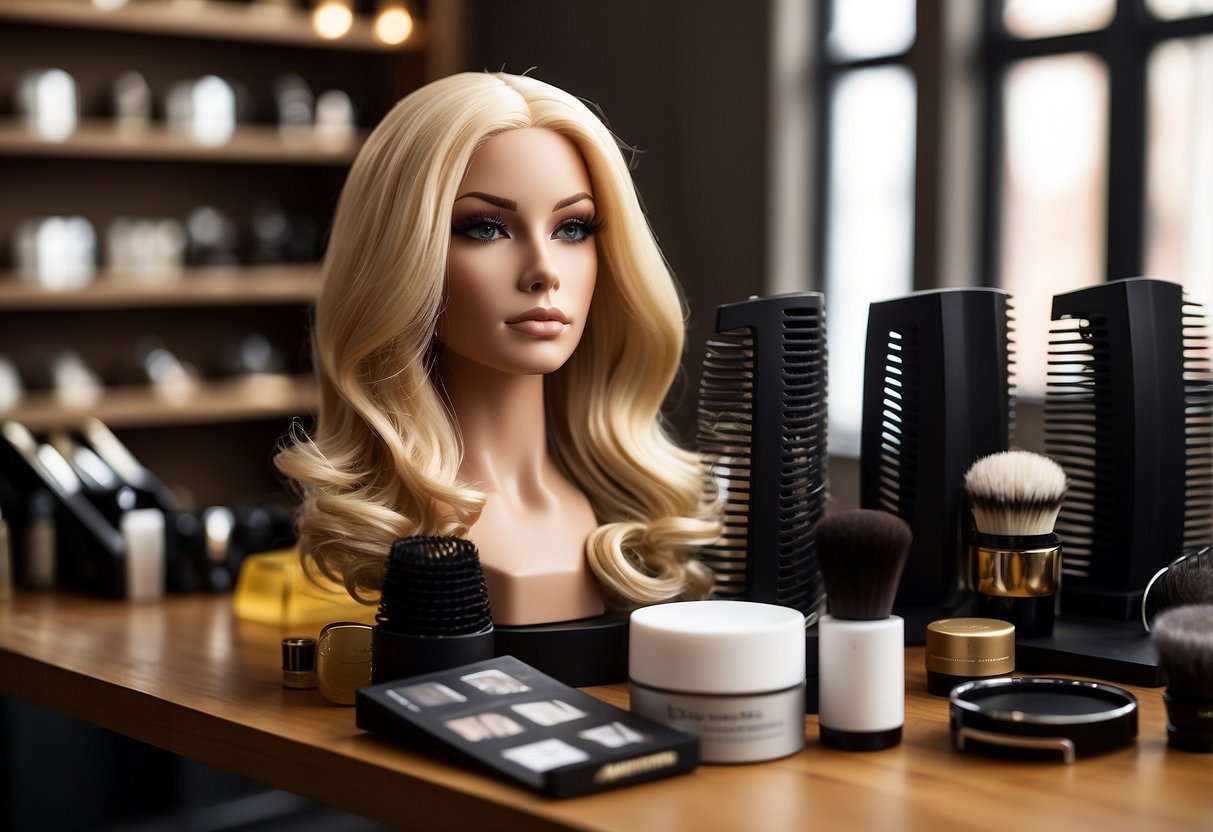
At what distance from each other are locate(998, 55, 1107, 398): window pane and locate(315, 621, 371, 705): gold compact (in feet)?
8.50

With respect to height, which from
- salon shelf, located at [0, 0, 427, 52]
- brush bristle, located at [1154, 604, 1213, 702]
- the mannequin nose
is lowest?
brush bristle, located at [1154, 604, 1213, 702]

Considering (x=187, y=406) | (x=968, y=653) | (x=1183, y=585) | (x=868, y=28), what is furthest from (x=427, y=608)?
(x=868, y=28)

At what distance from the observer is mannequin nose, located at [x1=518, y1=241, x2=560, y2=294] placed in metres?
1.33

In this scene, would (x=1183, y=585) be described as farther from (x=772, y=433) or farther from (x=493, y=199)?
(x=493, y=199)

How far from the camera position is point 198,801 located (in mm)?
2096

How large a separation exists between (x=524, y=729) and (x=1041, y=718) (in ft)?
1.30

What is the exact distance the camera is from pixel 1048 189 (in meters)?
3.57

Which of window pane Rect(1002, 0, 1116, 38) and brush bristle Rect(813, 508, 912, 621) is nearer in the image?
brush bristle Rect(813, 508, 912, 621)

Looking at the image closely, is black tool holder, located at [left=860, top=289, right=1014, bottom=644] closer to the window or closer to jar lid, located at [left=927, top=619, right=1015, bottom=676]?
jar lid, located at [left=927, top=619, right=1015, bottom=676]

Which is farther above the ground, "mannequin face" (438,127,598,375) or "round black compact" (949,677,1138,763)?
"mannequin face" (438,127,598,375)

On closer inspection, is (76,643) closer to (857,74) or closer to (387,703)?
(387,703)


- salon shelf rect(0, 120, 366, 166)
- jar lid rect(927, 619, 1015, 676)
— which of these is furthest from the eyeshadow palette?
salon shelf rect(0, 120, 366, 166)

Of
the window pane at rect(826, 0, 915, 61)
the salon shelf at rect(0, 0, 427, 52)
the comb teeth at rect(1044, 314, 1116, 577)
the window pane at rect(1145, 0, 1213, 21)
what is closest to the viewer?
the comb teeth at rect(1044, 314, 1116, 577)

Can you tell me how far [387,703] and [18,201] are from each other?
10.0ft
